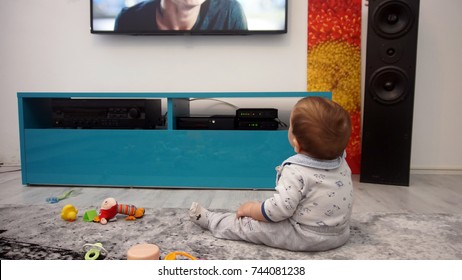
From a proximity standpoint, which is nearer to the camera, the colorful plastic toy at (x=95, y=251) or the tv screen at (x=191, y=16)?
the colorful plastic toy at (x=95, y=251)

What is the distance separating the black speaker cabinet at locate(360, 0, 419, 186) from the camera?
2045 millimetres

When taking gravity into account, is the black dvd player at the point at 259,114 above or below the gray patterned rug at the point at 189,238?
above

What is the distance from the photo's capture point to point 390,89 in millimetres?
2100

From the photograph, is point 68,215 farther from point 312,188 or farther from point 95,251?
point 312,188

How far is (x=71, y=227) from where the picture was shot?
4.14 ft

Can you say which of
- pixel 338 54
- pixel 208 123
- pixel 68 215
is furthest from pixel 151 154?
pixel 338 54

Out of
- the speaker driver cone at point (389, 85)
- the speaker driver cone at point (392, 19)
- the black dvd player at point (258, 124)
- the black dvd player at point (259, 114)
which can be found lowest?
the black dvd player at point (258, 124)

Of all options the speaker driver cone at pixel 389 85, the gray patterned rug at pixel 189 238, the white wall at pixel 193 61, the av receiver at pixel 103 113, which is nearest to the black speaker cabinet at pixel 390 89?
the speaker driver cone at pixel 389 85

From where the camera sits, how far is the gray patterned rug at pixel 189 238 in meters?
1.04

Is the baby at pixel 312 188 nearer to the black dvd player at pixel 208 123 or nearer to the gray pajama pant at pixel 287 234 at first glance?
the gray pajama pant at pixel 287 234

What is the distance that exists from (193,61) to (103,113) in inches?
28.8

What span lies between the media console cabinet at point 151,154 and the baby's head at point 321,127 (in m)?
0.97

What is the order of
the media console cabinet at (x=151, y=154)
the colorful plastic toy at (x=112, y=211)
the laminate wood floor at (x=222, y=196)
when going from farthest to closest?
the media console cabinet at (x=151, y=154)
the laminate wood floor at (x=222, y=196)
the colorful plastic toy at (x=112, y=211)

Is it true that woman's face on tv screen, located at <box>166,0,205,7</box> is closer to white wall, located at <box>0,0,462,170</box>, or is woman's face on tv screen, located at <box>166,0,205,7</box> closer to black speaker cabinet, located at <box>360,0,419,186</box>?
white wall, located at <box>0,0,462,170</box>
